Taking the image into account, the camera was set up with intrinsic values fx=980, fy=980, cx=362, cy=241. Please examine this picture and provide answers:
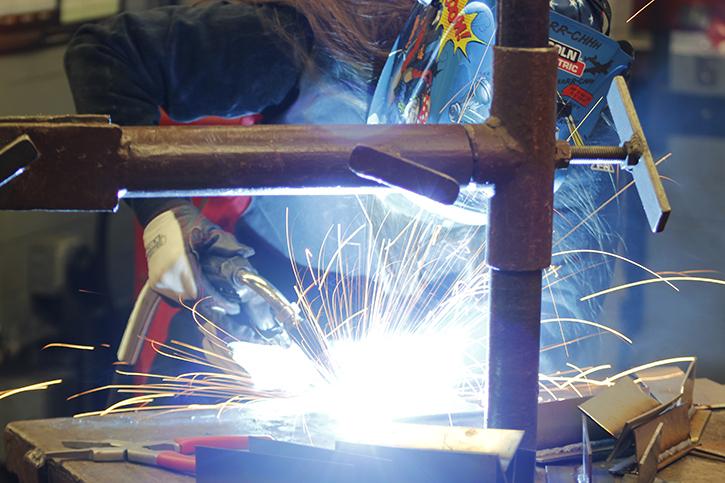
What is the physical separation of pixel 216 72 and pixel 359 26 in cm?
28

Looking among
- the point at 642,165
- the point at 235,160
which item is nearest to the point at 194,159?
the point at 235,160

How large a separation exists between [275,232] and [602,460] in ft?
3.52

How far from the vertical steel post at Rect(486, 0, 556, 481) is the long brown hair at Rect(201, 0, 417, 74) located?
35.2 inches

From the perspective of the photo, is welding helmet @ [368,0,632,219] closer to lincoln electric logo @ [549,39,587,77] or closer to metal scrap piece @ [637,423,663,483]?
lincoln electric logo @ [549,39,587,77]

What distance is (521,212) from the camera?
0.83 m

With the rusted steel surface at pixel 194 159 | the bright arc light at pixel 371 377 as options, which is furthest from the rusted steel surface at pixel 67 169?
the bright arc light at pixel 371 377

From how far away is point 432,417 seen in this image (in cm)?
130

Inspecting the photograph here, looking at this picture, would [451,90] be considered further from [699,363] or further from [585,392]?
[699,363]

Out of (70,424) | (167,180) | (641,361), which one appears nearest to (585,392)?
(70,424)

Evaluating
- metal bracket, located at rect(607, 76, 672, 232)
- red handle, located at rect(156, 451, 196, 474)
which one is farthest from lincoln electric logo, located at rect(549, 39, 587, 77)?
red handle, located at rect(156, 451, 196, 474)

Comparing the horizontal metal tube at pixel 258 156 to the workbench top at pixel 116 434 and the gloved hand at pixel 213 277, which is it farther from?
the gloved hand at pixel 213 277

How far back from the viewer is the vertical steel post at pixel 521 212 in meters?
0.81

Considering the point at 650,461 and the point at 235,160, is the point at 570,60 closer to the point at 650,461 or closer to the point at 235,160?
the point at 650,461

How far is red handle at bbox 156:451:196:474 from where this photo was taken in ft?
3.71
